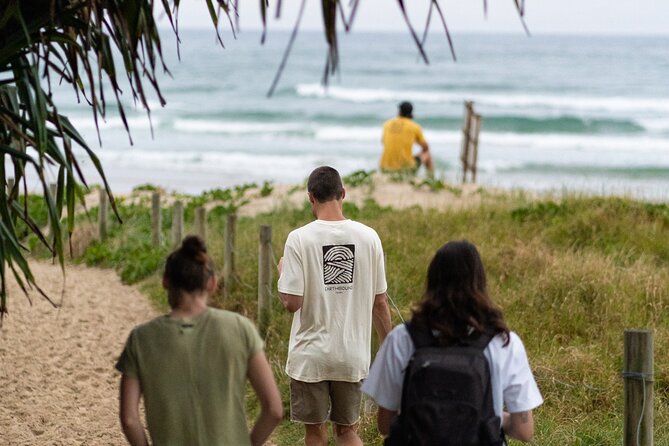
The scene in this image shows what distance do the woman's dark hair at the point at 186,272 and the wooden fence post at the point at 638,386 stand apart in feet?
6.63

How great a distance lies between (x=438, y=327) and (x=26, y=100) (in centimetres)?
248

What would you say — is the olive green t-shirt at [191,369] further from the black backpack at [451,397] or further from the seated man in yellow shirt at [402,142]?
the seated man in yellow shirt at [402,142]

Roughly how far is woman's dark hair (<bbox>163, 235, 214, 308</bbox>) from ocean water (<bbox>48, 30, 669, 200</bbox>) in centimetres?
1693

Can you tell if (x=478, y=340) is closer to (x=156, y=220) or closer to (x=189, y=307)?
(x=189, y=307)

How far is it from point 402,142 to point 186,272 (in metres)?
12.8

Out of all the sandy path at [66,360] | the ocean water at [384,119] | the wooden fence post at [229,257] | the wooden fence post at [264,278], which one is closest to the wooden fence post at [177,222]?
the sandy path at [66,360]

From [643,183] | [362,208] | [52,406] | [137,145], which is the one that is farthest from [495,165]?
[52,406]

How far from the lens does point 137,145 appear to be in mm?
Answer: 37062

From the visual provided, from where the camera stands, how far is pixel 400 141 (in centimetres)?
1592

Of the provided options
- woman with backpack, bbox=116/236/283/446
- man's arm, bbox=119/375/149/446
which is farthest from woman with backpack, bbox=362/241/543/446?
man's arm, bbox=119/375/149/446

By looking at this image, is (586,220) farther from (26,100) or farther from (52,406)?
(26,100)

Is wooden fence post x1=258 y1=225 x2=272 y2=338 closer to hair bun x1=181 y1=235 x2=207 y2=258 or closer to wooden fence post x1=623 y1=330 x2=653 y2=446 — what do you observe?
wooden fence post x1=623 y1=330 x2=653 y2=446

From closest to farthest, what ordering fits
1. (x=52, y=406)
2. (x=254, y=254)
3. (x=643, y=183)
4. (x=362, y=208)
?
1. (x=52, y=406)
2. (x=254, y=254)
3. (x=362, y=208)
4. (x=643, y=183)

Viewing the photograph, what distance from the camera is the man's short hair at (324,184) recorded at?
4910 millimetres
